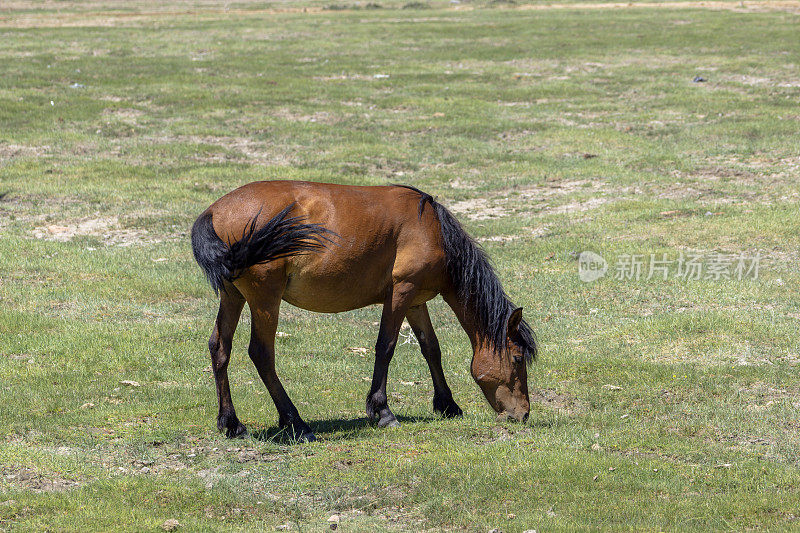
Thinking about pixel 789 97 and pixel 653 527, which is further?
pixel 789 97

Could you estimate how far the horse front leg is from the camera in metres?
8.52

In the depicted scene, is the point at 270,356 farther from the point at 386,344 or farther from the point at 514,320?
the point at 514,320

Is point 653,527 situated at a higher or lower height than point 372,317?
higher

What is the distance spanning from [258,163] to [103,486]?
15.8 meters

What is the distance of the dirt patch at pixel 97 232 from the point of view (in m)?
16.5

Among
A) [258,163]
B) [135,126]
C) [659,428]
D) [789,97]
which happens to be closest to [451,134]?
[258,163]

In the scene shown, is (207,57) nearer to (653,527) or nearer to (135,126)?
(135,126)

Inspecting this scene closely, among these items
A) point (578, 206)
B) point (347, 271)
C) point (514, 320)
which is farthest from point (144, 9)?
point (514, 320)

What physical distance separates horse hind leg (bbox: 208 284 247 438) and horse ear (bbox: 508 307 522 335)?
2471 millimetres

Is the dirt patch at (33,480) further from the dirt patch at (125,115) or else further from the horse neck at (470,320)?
the dirt patch at (125,115)

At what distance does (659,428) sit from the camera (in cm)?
865

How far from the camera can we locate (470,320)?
884cm

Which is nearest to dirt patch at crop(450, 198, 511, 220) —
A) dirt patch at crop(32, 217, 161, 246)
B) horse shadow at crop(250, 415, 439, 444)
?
dirt patch at crop(32, 217, 161, 246)

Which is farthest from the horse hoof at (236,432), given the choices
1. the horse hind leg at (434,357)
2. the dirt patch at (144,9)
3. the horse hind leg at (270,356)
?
the dirt patch at (144,9)
